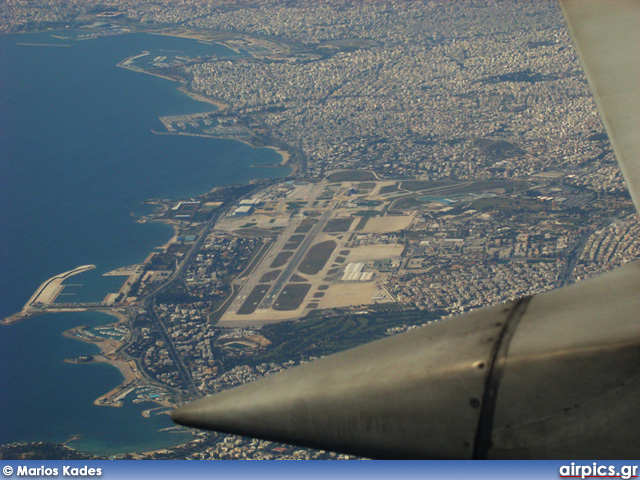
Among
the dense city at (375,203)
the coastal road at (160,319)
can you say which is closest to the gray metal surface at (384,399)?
the dense city at (375,203)

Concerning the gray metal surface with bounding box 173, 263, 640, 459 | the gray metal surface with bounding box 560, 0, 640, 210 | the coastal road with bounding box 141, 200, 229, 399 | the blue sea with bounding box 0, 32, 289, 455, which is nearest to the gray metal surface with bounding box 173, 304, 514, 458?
the gray metal surface with bounding box 173, 263, 640, 459

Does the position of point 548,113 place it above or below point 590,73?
below

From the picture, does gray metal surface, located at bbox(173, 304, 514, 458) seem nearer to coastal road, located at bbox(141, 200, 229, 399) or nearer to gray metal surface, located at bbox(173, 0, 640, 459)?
gray metal surface, located at bbox(173, 0, 640, 459)

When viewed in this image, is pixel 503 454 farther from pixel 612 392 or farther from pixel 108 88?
pixel 108 88

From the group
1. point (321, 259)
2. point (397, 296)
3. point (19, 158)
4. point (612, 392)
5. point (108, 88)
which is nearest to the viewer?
point (612, 392)

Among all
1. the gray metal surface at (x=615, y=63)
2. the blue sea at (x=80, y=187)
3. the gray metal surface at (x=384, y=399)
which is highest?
the gray metal surface at (x=615, y=63)

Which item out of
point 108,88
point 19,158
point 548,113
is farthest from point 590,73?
point 108,88

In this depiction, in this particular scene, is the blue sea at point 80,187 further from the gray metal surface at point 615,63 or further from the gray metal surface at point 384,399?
the gray metal surface at point 384,399
